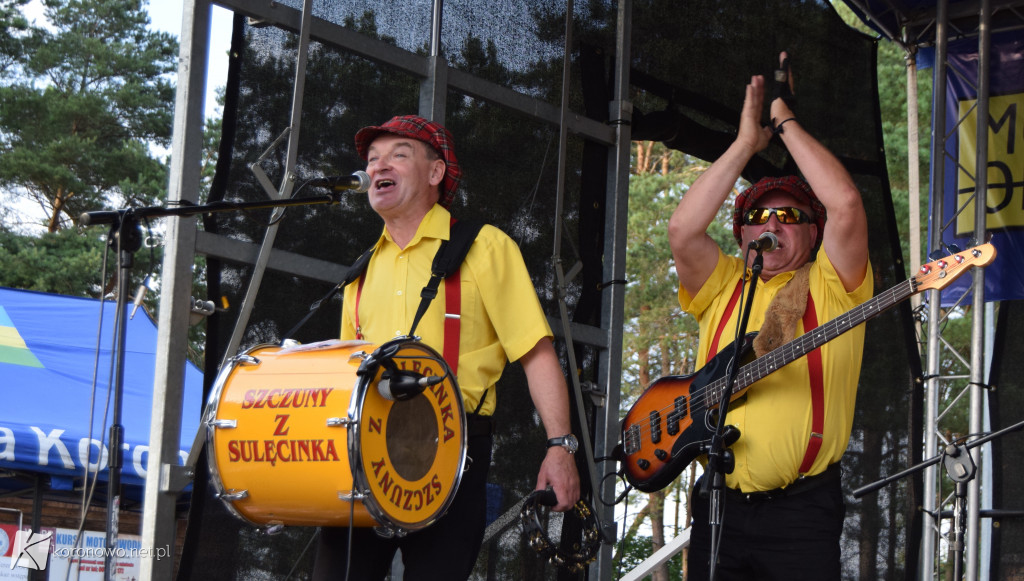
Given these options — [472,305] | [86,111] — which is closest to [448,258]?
[472,305]

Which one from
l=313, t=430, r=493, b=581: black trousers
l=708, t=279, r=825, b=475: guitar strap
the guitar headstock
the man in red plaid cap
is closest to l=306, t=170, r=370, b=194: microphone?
the man in red plaid cap

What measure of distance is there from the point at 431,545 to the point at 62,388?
25.0ft

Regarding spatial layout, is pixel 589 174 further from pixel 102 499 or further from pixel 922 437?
pixel 102 499

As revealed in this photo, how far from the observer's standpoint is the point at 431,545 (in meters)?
3.03

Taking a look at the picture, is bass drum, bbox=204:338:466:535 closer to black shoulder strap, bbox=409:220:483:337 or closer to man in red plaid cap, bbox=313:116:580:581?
man in red plaid cap, bbox=313:116:580:581

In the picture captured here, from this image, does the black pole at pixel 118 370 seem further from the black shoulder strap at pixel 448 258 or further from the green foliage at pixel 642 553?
→ the green foliage at pixel 642 553

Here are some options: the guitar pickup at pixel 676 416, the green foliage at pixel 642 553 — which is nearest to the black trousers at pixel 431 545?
the guitar pickup at pixel 676 416

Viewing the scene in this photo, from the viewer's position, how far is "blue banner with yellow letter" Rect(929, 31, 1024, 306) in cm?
681

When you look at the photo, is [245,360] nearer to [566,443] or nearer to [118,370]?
[118,370]

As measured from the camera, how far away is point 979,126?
6.60m

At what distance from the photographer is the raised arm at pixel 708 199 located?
3.73 metres

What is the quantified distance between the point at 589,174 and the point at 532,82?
0.58m

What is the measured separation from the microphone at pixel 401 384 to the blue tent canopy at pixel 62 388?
214 inches

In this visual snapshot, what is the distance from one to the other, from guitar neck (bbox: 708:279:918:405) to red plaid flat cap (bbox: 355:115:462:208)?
3.84 feet
